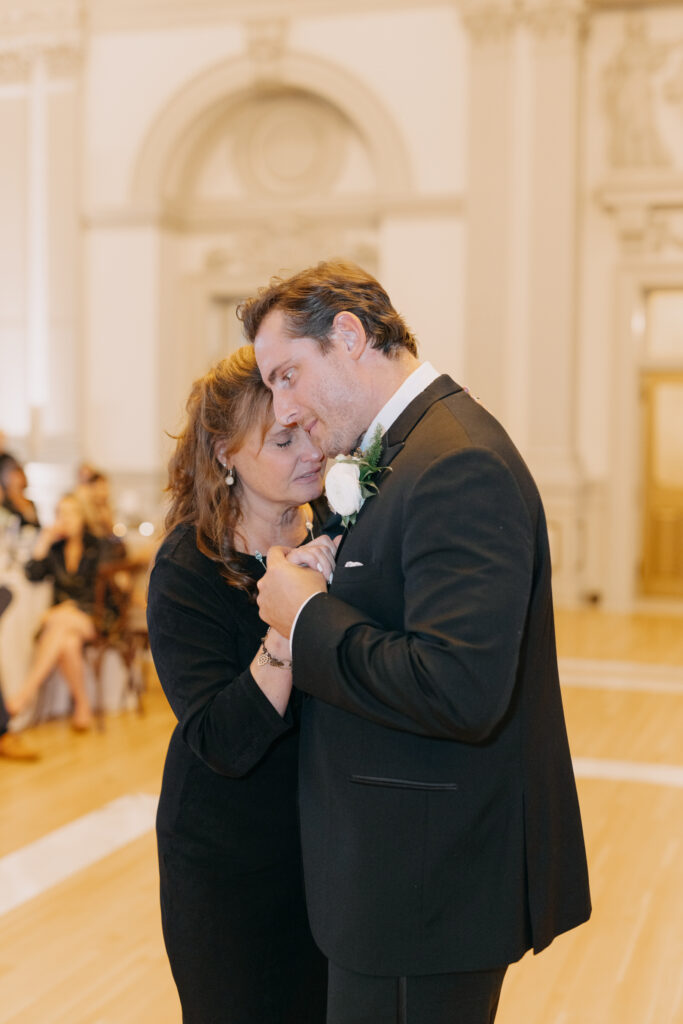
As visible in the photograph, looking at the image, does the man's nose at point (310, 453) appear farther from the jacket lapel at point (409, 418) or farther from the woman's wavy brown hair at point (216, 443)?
the jacket lapel at point (409, 418)

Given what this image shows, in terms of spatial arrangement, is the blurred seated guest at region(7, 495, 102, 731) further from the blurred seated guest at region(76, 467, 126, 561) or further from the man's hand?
the man's hand

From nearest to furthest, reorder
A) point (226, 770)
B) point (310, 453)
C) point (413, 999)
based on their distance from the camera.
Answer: point (413, 999) → point (226, 770) → point (310, 453)

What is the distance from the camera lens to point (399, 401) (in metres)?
1.67

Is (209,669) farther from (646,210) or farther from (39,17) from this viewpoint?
(39,17)

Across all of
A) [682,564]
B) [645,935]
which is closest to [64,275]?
[682,564]

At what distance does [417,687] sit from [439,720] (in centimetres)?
5

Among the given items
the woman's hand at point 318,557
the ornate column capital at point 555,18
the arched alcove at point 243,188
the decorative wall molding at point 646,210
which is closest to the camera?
the woman's hand at point 318,557

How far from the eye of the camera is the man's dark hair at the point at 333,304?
166 cm

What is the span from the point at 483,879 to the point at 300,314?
2.77ft

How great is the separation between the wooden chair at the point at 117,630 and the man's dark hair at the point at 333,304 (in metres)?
5.02

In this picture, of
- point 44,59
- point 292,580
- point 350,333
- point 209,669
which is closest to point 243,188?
point 44,59

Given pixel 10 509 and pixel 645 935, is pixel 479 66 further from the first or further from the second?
pixel 645 935

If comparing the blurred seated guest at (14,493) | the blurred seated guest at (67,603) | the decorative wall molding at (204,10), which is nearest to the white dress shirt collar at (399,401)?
the blurred seated guest at (67,603)

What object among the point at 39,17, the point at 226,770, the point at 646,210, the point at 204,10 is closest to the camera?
the point at 226,770
